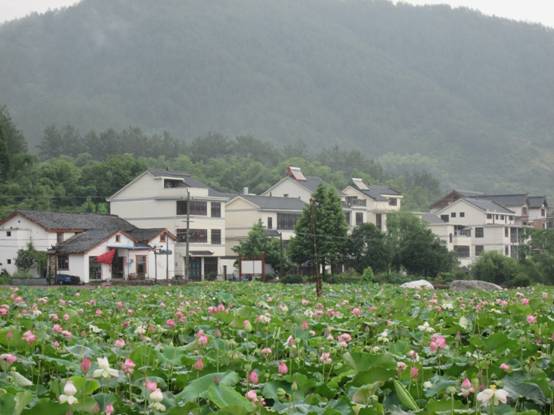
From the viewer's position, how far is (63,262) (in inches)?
2069

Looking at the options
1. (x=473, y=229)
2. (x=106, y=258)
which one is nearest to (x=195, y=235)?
(x=106, y=258)

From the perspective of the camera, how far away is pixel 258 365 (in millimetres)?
6902

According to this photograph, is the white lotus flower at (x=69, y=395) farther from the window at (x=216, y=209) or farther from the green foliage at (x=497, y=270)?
the window at (x=216, y=209)

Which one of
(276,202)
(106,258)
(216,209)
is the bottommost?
(106,258)

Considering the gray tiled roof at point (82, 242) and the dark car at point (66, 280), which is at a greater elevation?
the gray tiled roof at point (82, 242)

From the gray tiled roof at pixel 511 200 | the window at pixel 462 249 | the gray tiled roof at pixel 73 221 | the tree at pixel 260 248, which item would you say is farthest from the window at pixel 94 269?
the gray tiled roof at pixel 511 200

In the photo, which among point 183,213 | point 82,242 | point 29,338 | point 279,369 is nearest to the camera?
point 279,369

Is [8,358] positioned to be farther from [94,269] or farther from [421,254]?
[421,254]

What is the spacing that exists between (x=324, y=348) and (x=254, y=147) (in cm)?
14289

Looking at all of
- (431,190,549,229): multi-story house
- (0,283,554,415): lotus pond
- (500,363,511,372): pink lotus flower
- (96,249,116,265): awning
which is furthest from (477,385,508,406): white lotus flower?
(431,190,549,229): multi-story house

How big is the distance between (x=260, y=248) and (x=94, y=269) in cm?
1302

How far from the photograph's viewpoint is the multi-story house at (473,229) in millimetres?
83188

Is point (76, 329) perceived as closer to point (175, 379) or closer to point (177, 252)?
point (175, 379)

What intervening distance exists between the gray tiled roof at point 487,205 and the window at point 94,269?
43436 millimetres
